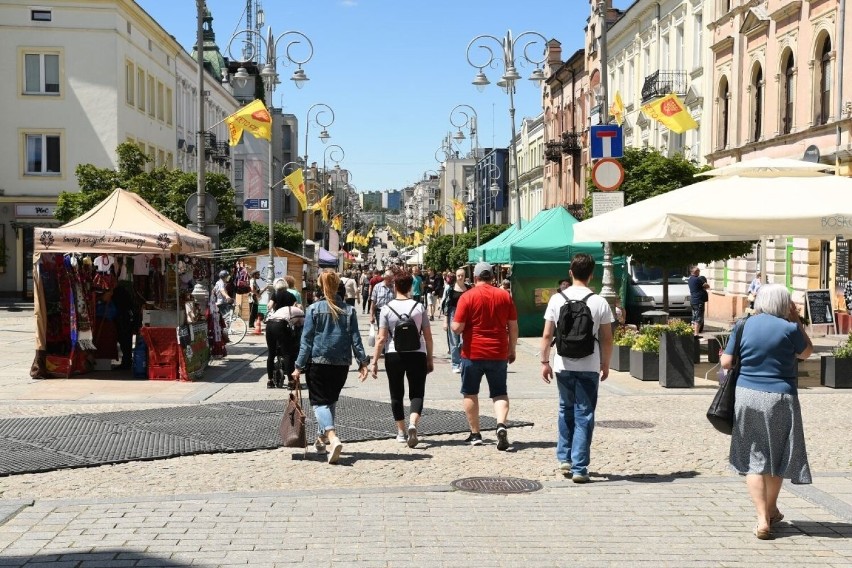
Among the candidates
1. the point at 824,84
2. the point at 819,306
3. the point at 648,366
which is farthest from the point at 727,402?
the point at 824,84

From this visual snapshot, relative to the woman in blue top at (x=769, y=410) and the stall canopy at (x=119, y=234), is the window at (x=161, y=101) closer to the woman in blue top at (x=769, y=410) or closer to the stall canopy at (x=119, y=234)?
the stall canopy at (x=119, y=234)

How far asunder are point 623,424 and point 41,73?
37449 mm

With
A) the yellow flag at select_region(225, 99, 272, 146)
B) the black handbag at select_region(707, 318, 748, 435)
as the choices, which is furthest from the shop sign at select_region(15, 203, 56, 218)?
the black handbag at select_region(707, 318, 748, 435)

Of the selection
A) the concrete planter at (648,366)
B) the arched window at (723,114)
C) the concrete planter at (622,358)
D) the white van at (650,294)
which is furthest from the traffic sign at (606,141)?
the arched window at (723,114)

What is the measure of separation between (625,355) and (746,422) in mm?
10072

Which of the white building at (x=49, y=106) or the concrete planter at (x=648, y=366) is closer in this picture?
the concrete planter at (x=648, y=366)

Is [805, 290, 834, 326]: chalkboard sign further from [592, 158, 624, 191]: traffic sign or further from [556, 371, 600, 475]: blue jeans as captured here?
[556, 371, 600, 475]: blue jeans

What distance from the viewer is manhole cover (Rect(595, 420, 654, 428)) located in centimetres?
1168

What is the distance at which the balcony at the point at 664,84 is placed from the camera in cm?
3941

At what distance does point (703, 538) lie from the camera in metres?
6.88

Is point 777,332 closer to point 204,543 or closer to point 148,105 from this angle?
point 204,543

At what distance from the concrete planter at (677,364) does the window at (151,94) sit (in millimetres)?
37910

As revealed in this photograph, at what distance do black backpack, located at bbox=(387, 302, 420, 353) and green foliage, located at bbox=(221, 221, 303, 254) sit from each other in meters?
37.8

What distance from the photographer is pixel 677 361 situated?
15133mm
